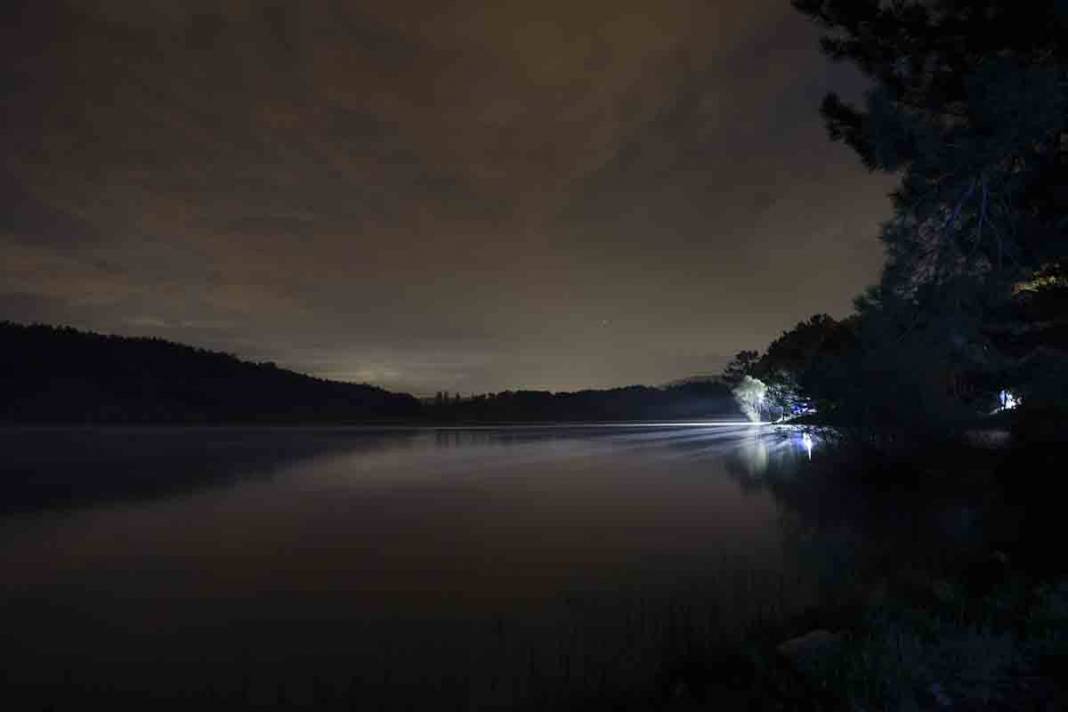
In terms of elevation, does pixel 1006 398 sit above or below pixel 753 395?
below

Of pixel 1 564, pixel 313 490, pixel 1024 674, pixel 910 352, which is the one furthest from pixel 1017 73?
pixel 313 490

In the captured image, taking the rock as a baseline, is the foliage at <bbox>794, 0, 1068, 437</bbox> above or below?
above

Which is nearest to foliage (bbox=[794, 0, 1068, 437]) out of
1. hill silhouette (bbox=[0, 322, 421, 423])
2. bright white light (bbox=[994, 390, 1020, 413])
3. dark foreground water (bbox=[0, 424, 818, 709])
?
dark foreground water (bbox=[0, 424, 818, 709])

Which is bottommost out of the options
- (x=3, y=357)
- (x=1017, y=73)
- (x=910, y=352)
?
(x=910, y=352)

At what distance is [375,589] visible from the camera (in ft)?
45.2

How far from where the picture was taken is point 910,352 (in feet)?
29.6

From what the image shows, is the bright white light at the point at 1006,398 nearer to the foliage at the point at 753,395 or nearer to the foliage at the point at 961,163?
the foliage at the point at 961,163

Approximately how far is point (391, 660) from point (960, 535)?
14.7 meters

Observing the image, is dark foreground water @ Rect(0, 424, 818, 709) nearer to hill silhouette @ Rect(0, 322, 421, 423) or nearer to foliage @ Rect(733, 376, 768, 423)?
foliage @ Rect(733, 376, 768, 423)

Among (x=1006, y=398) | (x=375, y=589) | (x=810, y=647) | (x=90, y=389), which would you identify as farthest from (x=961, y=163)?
(x=90, y=389)

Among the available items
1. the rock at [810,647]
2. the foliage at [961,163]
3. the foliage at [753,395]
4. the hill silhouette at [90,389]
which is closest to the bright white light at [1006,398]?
the foliage at [961,163]

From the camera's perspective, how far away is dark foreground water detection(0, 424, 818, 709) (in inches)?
343

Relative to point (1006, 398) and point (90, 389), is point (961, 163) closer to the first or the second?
point (1006, 398)

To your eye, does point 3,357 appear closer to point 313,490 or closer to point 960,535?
point 313,490
